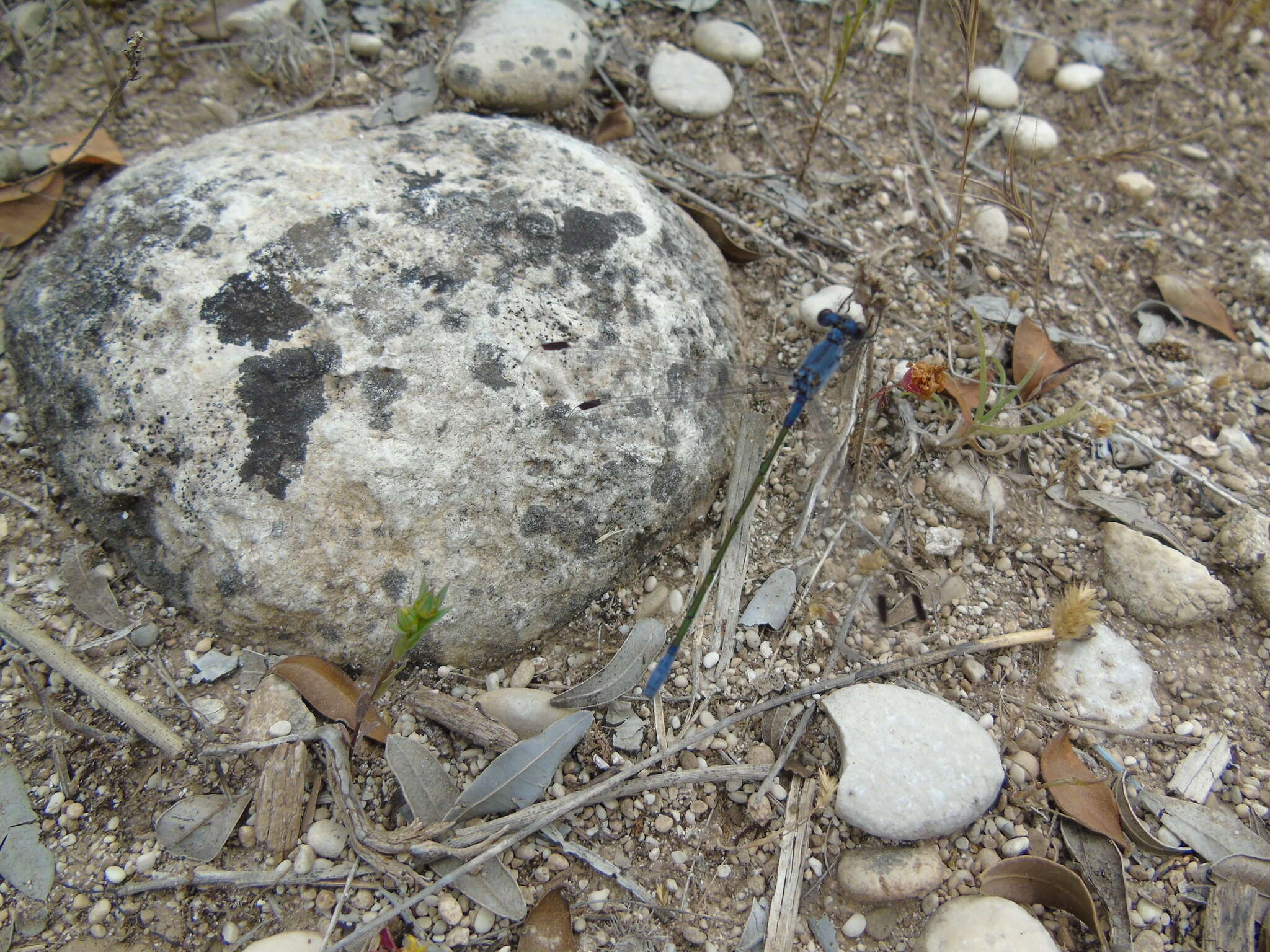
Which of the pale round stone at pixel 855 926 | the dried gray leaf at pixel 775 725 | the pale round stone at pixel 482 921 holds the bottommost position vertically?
the pale round stone at pixel 482 921

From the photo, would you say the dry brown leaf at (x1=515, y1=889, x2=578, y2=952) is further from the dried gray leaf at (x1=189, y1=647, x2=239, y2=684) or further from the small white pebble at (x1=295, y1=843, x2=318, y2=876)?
the dried gray leaf at (x1=189, y1=647, x2=239, y2=684)

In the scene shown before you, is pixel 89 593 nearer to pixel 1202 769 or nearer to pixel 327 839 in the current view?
pixel 327 839

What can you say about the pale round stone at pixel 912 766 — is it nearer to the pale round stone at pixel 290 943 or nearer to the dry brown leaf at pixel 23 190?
the pale round stone at pixel 290 943

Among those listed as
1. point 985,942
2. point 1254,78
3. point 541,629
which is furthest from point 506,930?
point 1254,78

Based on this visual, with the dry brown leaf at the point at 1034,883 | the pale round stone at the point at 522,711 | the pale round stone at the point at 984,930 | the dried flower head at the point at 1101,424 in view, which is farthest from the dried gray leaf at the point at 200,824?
the dried flower head at the point at 1101,424

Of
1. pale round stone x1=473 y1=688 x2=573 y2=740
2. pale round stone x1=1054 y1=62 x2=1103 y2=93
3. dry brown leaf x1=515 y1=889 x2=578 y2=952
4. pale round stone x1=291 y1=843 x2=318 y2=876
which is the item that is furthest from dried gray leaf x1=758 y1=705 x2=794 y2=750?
pale round stone x1=1054 y1=62 x2=1103 y2=93

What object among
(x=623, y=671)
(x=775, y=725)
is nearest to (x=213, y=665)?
(x=623, y=671)

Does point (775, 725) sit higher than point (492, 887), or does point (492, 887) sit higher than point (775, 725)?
point (775, 725)
